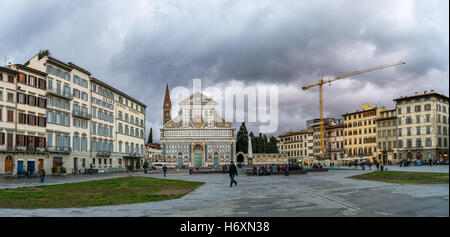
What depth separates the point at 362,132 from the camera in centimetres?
10400

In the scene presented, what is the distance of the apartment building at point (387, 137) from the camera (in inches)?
3597

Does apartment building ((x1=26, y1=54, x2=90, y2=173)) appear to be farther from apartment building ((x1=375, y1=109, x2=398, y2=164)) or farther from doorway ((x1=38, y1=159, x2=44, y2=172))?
apartment building ((x1=375, y1=109, x2=398, y2=164))

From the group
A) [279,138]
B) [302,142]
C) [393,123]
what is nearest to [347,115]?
[393,123]

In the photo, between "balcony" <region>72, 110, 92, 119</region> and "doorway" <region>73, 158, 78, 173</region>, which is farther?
"balcony" <region>72, 110, 92, 119</region>

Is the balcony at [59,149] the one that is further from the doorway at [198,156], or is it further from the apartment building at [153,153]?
the apartment building at [153,153]

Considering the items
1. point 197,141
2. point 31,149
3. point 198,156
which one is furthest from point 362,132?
point 31,149

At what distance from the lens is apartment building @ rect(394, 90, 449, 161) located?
2847 inches

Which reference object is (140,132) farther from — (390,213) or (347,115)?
(390,213)

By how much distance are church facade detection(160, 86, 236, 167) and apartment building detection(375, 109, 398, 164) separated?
39077 millimetres

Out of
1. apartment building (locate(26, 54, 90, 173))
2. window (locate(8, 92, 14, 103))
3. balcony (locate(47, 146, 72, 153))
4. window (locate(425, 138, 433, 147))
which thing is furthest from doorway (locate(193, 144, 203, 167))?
window (locate(8, 92, 14, 103))

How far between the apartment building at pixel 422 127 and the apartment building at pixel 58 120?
61242 mm

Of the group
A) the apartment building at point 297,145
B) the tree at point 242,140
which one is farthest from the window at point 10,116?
the apartment building at point 297,145

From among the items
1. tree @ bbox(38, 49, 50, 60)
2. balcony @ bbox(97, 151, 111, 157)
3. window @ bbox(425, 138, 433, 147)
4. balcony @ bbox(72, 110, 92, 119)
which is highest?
tree @ bbox(38, 49, 50, 60)

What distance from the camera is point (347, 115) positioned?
→ 361 feet
